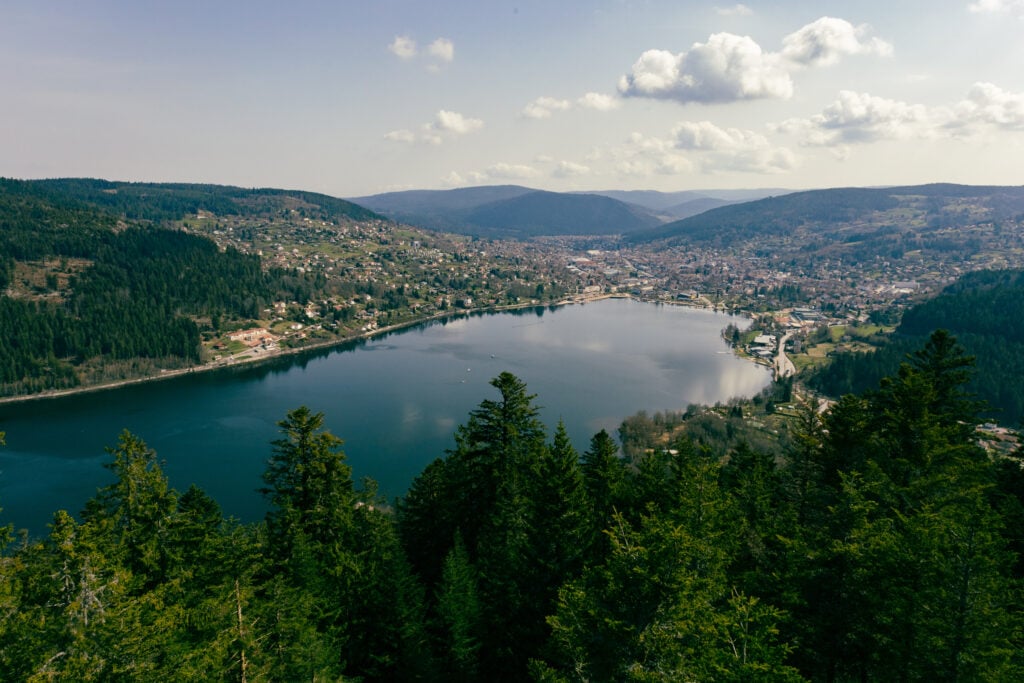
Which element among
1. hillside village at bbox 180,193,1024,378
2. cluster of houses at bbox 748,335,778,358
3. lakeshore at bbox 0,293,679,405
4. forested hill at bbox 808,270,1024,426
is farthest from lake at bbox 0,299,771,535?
hillside village at bbox 180,193,1024,378

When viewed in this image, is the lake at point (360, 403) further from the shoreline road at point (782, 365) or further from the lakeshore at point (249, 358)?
the shoreline road at point (782, 365)

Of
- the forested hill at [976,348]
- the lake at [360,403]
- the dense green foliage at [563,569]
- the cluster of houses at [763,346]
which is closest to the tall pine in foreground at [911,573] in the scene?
the dense green foliage at [563,569]

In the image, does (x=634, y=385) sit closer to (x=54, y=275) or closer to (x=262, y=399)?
(x=262, y=399)

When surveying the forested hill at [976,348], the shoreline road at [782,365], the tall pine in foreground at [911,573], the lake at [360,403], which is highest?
the tall pine in foreground at [911,573]

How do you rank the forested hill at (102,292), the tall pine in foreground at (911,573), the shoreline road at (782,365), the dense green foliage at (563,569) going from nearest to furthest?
the dense green foliage at (563,569)
the tall pine in foreground at (911,573)
the forested hill at (102,292)
the shoreline road at (782,365)

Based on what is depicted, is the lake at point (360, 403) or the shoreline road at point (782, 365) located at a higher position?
the shoreline road at point (782, 365)

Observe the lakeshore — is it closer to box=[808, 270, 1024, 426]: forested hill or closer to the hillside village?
the hillside village
